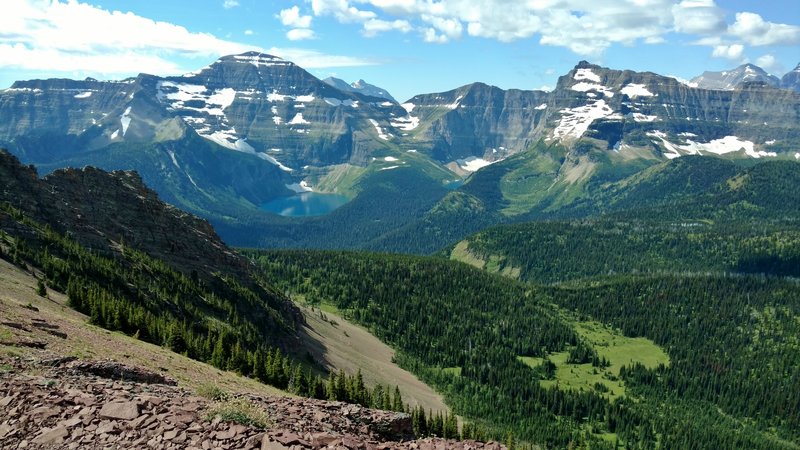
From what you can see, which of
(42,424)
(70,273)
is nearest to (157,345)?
A: (70,273)

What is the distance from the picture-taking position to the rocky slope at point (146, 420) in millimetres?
31719

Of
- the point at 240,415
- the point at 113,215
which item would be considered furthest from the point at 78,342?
the point at 113,215

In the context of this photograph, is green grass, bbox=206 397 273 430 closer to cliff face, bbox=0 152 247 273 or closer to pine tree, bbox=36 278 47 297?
pine tree, bbox=36 278 47 297

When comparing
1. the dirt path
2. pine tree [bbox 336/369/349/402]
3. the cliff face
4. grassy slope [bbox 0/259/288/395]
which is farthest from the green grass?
the dirt path

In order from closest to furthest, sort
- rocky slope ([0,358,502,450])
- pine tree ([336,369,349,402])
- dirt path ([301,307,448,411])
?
1. rocky slope ([0,358,502,450])
2. pine tree ([336,369,349,402])
3. dirt path ([301,307,448,411])

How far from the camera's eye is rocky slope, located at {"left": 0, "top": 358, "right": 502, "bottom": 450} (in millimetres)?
31719

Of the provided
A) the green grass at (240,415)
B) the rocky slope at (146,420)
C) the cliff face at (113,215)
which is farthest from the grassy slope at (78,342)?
the cliff face at (113,215)

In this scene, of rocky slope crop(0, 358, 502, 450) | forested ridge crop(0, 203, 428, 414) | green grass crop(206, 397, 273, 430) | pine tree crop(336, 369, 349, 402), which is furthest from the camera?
pine tree crop(336, 369, 349, 402)

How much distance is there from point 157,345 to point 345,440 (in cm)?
5664

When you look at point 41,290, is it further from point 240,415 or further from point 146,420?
point 240,415

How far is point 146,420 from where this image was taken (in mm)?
33250

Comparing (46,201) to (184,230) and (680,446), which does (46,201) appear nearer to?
(184,230)

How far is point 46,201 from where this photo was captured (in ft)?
420

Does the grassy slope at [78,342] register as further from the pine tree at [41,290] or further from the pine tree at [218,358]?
the pine tree at [218,358]
